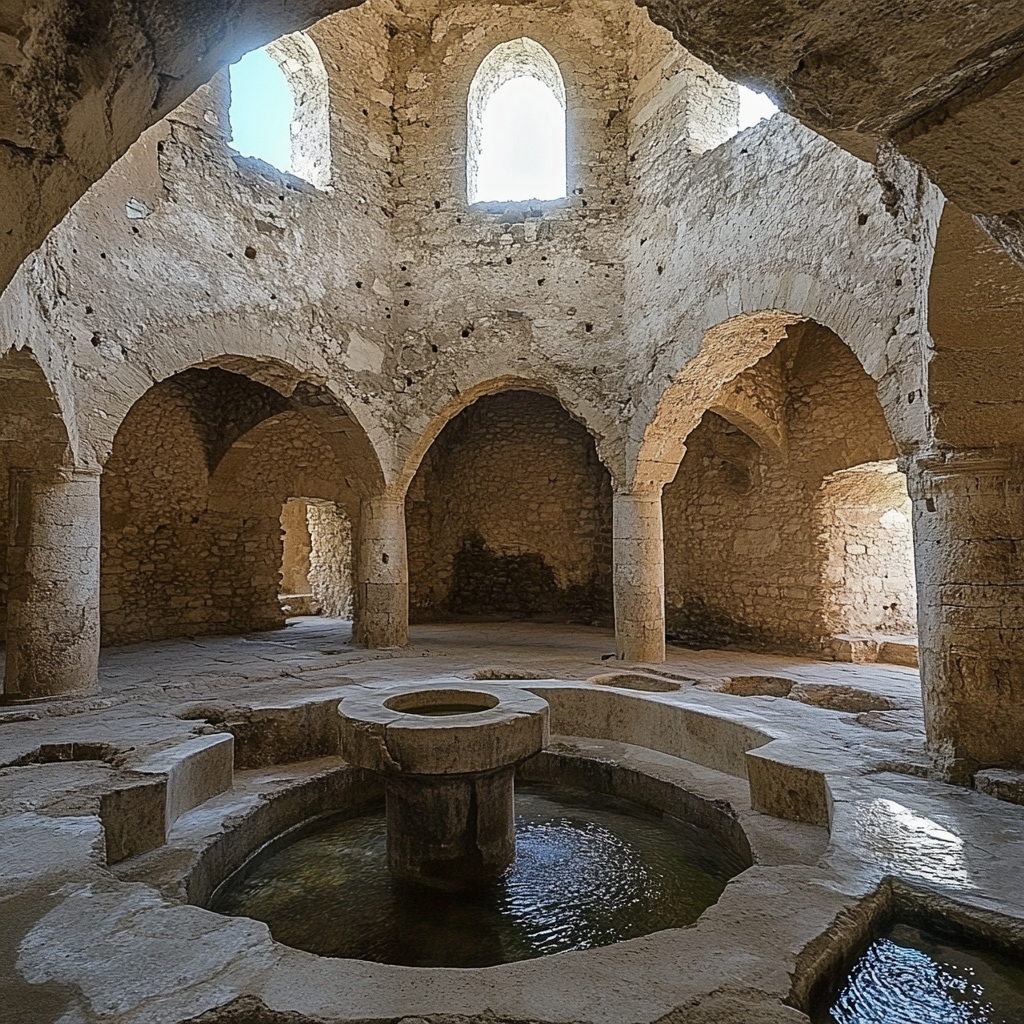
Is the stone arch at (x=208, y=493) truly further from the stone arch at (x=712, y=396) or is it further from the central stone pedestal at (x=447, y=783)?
the central stone pedestal at (x=447, y=783)

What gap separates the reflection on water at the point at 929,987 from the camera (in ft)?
8.05

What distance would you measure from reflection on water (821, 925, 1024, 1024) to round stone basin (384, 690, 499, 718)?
107 inches

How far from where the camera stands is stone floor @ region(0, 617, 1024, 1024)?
7.10ft

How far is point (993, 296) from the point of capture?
3805 millimetres

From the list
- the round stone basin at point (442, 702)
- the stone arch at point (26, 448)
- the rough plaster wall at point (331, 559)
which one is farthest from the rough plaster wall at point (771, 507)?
the stone arch at point (26, 448)

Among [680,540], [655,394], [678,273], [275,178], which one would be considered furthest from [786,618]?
[275,178]

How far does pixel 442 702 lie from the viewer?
5.10 meters

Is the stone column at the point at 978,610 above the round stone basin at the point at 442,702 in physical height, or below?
above

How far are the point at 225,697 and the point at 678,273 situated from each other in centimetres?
603

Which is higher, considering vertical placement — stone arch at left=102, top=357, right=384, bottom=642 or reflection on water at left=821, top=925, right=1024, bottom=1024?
stone arch at left=102, top=357, right=384, bottom=642

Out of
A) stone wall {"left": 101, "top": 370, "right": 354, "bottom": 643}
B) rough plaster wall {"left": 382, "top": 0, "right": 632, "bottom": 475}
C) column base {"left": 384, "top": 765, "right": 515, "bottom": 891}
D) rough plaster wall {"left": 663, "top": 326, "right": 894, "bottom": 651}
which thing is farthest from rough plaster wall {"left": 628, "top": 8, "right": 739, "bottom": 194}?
column base {"left": 384, "top": 765, "right": 515, "bottom": 891}

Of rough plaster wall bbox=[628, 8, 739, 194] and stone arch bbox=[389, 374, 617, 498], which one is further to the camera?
stone arch bbox=[389, 374, 617, 498]

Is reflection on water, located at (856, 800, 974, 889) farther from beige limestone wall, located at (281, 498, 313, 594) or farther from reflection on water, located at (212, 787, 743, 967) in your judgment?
beige limestone wall, located at (281, 498, 313, 594)

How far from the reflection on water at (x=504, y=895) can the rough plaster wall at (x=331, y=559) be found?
834 cm
